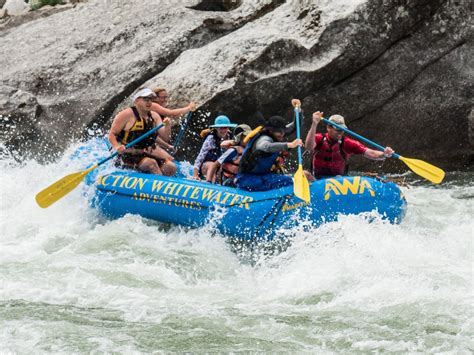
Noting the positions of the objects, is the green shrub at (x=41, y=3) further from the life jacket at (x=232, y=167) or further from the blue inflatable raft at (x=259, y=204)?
the life jacket at (x=232, y=167)

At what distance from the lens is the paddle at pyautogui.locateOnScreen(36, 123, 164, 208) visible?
8.38 m

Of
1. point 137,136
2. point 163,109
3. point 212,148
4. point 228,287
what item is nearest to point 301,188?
point 228,287

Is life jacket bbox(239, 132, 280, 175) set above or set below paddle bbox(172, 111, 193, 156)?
above

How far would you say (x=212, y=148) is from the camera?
912 cm

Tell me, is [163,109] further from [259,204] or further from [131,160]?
[259,204]

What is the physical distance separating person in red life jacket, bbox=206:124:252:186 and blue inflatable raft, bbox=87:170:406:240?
402mm

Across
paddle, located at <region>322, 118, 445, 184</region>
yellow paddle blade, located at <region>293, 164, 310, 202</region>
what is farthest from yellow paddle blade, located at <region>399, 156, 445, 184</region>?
yellow paddle blade, located at <region>293, 164, 310, 202</region>

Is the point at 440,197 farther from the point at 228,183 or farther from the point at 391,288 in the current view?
the point at 391,288

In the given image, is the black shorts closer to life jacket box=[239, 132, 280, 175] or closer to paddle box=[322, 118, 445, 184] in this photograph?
life jacket box=[239, 132, 280, 175]

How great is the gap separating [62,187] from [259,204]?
2.19 m

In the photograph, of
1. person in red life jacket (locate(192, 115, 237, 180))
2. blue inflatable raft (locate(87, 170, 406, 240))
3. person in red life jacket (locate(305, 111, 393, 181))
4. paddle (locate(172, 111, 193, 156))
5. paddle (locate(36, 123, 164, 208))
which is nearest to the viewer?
blue inflatable raft (locate(87, 170, 406, 240))

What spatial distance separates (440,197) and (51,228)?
15.1 feet

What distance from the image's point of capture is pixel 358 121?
1130 centimetres

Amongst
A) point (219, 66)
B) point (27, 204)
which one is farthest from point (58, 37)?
point (27, 204)
